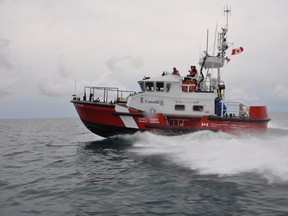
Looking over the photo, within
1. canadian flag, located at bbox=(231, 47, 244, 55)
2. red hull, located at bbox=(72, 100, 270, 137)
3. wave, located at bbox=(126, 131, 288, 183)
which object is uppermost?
canadian flag, located at bbox=(231, 47, 244, 55)

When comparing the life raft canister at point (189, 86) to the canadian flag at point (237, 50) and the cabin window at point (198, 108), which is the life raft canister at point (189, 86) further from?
the canadian flag at point (237, 50)

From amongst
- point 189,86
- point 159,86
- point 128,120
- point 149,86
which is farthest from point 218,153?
point 149,86

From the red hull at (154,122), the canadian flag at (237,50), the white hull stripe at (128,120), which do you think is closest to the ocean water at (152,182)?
the red hull at (154,122)

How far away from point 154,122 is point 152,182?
694 cm

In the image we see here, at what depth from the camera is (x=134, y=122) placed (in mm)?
13938

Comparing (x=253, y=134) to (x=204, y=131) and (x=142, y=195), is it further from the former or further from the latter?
(x=142, y=195)

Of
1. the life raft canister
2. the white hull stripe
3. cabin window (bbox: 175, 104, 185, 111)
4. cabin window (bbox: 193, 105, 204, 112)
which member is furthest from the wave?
the life raft canister

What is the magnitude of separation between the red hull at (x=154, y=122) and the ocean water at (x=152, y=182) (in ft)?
5.87

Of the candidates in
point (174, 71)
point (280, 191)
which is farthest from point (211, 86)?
point (280, 191)

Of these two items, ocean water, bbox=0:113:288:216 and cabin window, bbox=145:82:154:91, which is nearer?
ocean water, bbox=0:113:288:216

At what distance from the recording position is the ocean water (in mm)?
5363

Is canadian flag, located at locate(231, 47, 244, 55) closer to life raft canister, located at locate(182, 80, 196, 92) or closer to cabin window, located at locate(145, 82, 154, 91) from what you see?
life raft canister, located at locate(182, 80, 196, 92)

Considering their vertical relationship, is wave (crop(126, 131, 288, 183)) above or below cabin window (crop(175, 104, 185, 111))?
below

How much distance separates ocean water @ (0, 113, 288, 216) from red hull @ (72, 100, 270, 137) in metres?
1.79
